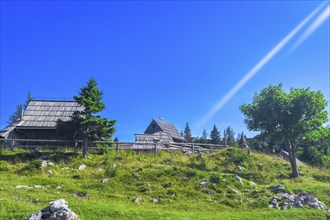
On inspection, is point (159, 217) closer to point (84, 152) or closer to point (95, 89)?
point (84, 152)

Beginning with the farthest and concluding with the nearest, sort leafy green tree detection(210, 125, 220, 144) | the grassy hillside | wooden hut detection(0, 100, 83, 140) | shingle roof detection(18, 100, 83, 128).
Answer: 1. leafy green tree detection(210, 125, 220, 144)
2. shingle roof detection(18, 100, 83, 128)
3. wooden hut detection(0, 100, 83, 140)
4. the grassy hillside

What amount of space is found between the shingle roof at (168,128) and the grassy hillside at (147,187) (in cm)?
1984

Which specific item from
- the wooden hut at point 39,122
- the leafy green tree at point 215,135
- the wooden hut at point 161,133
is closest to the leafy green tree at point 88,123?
the wooden hut at point 39,122

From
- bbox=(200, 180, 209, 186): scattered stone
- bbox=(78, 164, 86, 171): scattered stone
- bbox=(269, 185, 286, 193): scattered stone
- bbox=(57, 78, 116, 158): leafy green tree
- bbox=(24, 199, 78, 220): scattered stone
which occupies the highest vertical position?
bbox=(57, 78, 116, 158): leafy green tree

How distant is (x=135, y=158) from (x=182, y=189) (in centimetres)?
884

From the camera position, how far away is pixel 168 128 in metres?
51.8

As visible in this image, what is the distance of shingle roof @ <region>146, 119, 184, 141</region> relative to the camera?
164 ft

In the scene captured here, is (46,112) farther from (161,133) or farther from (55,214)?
(55,214)

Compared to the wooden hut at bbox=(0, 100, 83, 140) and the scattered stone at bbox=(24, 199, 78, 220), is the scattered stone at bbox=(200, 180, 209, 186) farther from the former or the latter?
the wooden hut at bbox=(0, 100, 83, 140)

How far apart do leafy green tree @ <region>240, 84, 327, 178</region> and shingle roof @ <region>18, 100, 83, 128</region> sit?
865 inches

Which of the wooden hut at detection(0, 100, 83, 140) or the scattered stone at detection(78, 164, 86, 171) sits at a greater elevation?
the wooden hut at detection(0, 100, 83, 140)

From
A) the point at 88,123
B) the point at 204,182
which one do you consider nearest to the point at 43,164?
the point at 88,123

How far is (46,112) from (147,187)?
23.4 m

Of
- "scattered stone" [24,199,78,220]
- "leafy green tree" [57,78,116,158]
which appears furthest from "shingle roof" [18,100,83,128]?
"scattered stone" [24,199,78,220]
